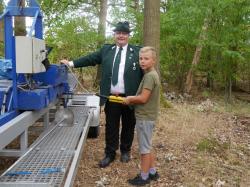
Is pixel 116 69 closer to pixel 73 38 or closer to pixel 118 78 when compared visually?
pixel 118 78

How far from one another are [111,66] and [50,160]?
2.02 meters

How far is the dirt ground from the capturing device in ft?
19.3

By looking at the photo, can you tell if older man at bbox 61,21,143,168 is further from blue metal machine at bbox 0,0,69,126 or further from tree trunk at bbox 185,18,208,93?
tree trunk at bbox 185,18,208,93

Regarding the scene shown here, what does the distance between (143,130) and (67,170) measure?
147cm

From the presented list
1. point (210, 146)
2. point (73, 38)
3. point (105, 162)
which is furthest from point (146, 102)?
point (73, 38)

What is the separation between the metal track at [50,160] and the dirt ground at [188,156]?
1.90 ft

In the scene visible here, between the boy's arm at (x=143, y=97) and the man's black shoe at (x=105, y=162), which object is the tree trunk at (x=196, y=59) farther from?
the boy's arm at (x=143, y=97)

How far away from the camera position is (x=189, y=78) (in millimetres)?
16062

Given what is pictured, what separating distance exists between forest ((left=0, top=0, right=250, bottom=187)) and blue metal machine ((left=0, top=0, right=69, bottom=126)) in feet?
4.28

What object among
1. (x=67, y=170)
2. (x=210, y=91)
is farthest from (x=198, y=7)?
(x=67, y=170)

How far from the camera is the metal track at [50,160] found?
3742 mm

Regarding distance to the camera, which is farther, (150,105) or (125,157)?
(125,157)

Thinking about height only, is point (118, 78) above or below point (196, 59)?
below

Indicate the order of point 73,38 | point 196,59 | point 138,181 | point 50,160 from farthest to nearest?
point 196,59 → point 73,38 → point 138,181 → point 50,160
